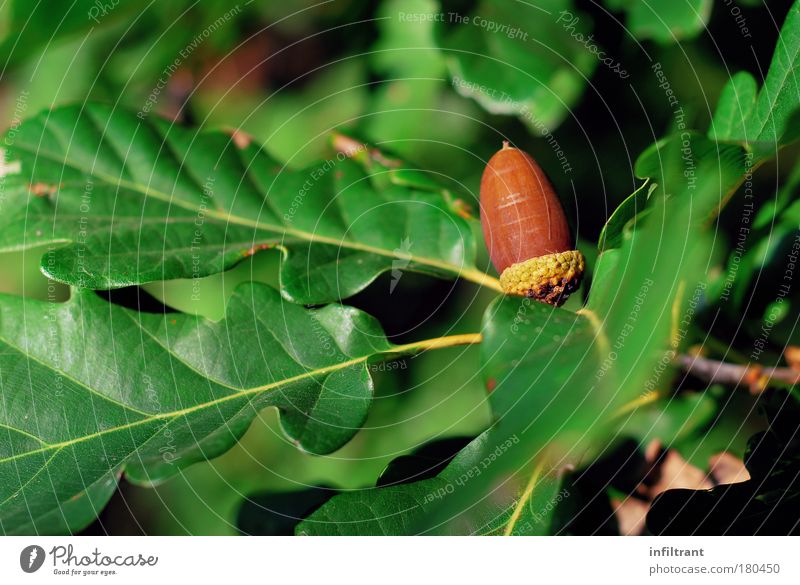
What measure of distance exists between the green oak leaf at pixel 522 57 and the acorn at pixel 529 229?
28cm

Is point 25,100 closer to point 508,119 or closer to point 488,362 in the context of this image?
point 508,119

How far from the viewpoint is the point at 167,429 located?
3.79ft

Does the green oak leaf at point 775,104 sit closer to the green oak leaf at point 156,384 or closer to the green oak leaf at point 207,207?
the green oak leaf at point 207,207

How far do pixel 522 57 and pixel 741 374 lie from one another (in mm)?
755

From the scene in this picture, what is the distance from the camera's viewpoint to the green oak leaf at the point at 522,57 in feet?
4.43

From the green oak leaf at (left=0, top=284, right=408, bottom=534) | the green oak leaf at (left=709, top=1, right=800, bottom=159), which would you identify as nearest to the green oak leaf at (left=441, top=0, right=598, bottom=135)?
the green oak leaf at (left=709, top=1, right=800, bottom=159)

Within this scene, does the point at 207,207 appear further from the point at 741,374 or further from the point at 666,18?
the point at 741,374

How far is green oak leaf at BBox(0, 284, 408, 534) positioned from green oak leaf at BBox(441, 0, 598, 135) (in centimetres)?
53

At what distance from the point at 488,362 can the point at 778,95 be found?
0.69 m

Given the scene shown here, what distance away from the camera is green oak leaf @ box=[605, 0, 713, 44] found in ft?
4.22

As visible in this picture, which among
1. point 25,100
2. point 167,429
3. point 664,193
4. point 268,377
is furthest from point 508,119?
point 25,100

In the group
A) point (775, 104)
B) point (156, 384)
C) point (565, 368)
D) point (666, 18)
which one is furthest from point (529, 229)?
point (156, 384)

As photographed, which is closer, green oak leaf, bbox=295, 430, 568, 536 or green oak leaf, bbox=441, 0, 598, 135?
green oak leaf, bbox=295, 430, 568, 536

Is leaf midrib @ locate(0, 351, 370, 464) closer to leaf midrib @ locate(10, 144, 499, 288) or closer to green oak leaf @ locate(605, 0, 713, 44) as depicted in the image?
leaf midrib @ locate(10, 144, 499, 288)
